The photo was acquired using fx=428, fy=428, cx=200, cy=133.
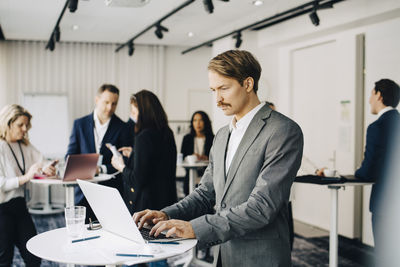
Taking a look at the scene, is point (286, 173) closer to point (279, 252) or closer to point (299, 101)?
point (279, 252)

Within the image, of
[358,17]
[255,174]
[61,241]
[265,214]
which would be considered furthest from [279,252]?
[358,17]

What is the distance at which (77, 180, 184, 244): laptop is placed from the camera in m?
1.56

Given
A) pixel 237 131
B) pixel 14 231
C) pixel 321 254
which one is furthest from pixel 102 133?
pixel 321 254

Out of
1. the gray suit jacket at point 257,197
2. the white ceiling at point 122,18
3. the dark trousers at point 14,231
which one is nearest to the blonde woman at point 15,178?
the dark trousers at point 14,231

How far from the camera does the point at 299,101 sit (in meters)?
6.07

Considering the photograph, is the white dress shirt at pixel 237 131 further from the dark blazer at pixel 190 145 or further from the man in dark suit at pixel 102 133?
the dark blazer at pixel 190 145

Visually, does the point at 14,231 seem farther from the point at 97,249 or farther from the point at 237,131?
the point at 237,131

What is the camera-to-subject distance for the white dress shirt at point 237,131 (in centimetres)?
182

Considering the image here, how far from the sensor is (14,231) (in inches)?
121

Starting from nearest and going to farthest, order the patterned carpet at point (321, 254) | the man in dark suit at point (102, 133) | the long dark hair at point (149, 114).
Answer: the long dark hair at point (149, 114), the man in dark suit at point (102, 133), the patterned carpet at point (321, 254)

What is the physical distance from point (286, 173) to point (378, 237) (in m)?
2.32

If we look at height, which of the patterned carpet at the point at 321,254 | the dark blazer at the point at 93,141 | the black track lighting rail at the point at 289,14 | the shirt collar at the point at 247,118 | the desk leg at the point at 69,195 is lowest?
the patterned carpet at the point at 321,254

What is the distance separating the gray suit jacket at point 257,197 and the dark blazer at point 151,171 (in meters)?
1.05

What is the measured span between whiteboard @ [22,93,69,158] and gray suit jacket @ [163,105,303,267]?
19.3 ft
